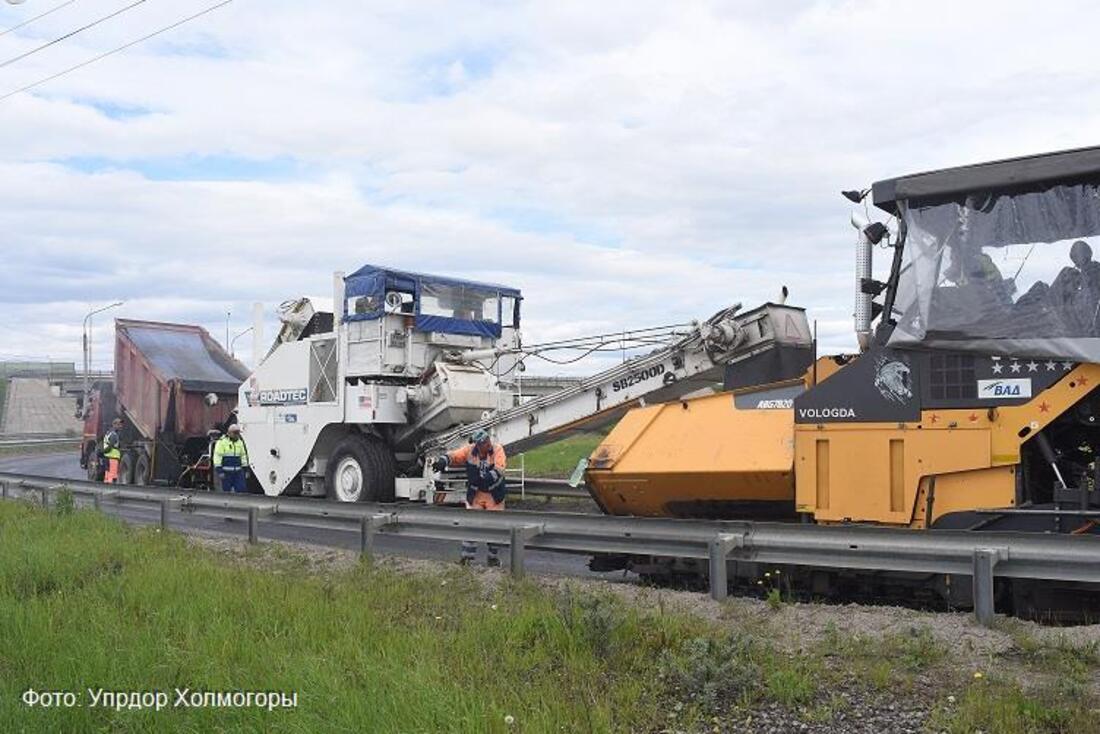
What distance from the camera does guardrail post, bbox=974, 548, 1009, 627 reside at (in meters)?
6.19

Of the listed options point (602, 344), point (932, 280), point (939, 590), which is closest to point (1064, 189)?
point (932, 280)

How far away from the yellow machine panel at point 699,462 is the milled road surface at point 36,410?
67.1 meters

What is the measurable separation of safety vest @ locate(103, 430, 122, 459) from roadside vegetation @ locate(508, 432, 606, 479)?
25.9ft

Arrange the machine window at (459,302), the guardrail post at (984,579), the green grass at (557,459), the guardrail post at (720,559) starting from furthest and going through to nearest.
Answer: the green grass at (557,459) < the machine window at (459,302) < the guardrail post at (720,559) < the guardrail post at (984,579)

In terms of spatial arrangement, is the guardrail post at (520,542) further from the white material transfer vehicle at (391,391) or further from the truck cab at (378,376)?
the truck cab at (378,376)

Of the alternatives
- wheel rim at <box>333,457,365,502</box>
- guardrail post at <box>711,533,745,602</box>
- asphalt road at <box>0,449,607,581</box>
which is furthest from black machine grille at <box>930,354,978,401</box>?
wheel rim at <box>333,457,365,502</box>

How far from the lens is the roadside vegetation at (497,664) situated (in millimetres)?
4824

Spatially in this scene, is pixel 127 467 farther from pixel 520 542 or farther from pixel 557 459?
pixel 520 542

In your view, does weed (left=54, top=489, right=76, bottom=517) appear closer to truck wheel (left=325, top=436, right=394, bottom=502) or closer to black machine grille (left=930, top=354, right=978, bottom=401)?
truck wheel (left=325, top=436, right=394, bottom=502)

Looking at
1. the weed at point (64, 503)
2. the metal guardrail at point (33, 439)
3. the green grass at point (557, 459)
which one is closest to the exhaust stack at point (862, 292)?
the weed at point (64, 503)

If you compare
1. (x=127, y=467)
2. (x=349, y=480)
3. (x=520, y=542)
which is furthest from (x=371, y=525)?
(x=127, y=467)

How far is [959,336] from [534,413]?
24.5ft

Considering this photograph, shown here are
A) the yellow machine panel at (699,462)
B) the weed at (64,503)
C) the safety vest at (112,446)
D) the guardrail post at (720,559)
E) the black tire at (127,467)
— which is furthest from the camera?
the black tire at (127,467)

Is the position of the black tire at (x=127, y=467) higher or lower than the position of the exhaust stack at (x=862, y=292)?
lower
